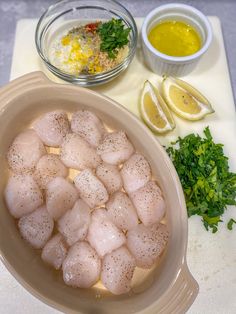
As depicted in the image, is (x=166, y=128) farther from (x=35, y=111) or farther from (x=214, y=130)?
(x=35, y=111)

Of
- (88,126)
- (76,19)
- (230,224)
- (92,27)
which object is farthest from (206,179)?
(76,19)

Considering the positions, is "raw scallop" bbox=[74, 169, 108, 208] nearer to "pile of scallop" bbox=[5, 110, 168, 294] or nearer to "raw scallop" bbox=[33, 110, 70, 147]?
"pile of scallop" bbox=[5, 110, 168, 294]

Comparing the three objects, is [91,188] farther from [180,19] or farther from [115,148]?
[180,19]

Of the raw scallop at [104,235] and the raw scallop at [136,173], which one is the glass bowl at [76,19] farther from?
the raw scallop at [104,235]

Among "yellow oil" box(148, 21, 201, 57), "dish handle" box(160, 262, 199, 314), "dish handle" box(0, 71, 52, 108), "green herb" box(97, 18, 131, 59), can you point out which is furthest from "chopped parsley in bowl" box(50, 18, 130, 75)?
"dish handle" box(160, 262, 199, 314)

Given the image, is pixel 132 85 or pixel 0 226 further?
pixel 132 85

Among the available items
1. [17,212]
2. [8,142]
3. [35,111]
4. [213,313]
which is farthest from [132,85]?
[213,313]
